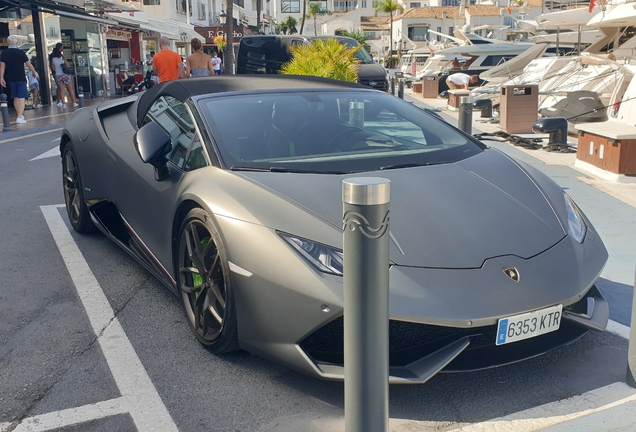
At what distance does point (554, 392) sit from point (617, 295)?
54.3 inches

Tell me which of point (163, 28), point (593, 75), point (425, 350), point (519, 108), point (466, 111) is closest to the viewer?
point (425, 350)

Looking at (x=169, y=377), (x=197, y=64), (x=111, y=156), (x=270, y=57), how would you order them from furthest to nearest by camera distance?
(x=270, y=57), (x=197, y=64), (x=111, y=156), (x=169, y=377)

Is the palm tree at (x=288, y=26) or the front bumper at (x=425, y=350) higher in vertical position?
the palm tree at (x=288, y=26)

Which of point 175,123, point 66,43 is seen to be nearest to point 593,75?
point 175,123

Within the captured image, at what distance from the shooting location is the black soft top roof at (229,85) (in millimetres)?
4152

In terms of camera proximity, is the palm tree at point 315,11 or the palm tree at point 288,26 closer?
the palm tree at point 288,26

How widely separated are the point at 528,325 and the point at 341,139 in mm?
1584

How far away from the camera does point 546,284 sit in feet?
9.11

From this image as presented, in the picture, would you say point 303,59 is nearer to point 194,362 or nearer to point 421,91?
point 194,362

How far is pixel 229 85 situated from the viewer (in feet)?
13.9

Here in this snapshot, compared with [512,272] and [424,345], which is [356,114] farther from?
[424,345]

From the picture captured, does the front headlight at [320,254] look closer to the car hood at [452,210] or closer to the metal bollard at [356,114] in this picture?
the car hood at [452,210]

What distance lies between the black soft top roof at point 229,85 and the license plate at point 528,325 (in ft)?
7.04

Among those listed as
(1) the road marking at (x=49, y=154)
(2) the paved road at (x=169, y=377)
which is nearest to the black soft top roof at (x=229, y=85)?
(2) the paved road at (x=169, y=377)
